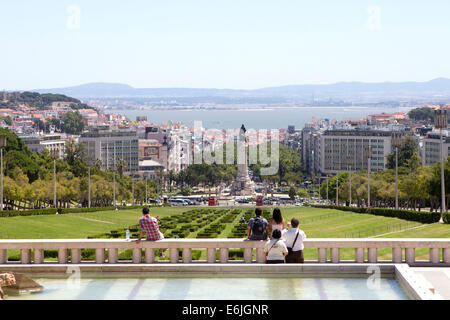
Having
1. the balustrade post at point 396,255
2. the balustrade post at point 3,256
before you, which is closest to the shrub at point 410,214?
the balustrade post at point 396,255

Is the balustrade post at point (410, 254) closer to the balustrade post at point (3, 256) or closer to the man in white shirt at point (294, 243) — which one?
Answer: the man in white shirt at point (294, 243)

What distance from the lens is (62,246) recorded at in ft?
67.8

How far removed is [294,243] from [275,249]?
2.05 ft

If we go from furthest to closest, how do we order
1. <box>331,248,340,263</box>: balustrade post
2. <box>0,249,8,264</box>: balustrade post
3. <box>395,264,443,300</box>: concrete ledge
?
<box>0,249,8,264</box>: balustrade post
<box>331,248,340,263</box>: balustrade post
<box>395,264,443,300</box>: concrete ledge

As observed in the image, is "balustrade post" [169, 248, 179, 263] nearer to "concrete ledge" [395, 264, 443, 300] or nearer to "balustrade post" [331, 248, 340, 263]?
"balustrade post" [331, 248, 340, 263]

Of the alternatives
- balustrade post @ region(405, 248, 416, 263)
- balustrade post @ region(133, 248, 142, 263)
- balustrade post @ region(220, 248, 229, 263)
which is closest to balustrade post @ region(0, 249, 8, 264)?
balustrade post @ region(133, 248, 142, 263)

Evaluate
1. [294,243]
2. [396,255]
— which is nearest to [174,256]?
[294,243]

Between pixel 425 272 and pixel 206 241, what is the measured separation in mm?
5554

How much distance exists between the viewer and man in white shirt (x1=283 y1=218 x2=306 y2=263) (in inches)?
Answer: 787

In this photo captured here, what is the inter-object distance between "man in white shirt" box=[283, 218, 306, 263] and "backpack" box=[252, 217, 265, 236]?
71 centimetres

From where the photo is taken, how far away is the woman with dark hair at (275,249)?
19.6m

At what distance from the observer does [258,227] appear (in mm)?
20516
